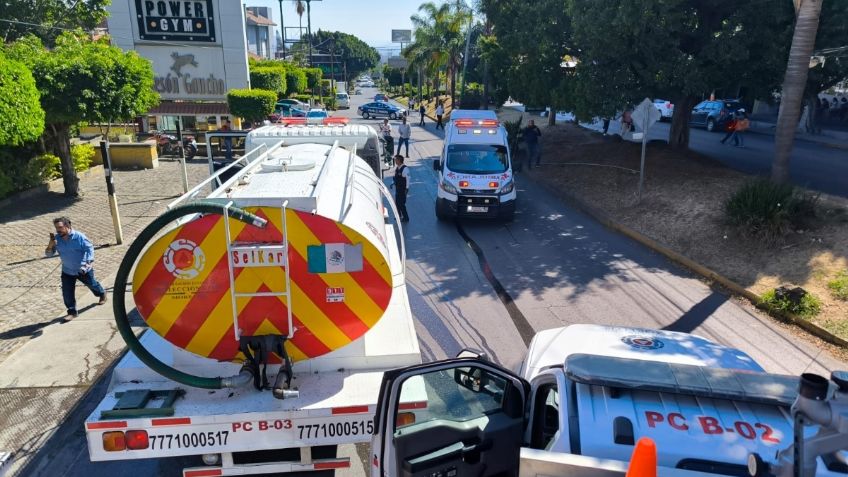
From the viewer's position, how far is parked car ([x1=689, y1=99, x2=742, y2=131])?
1104 inches

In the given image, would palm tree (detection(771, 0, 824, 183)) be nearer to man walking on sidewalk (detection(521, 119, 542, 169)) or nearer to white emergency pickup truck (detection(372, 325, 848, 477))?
man walking on sidewalk (detection(521, 119, 542, 169))

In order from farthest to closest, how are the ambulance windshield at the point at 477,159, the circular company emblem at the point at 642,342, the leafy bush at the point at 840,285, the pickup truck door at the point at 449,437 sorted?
the ambulance windshield at the point at 477,159
the leafy bush at the point at 840,285
the circular company emblem at the point at 642,342
the pickup truck door at the point at 449,437

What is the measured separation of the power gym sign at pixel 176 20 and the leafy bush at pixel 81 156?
458 inches

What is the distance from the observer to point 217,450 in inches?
162

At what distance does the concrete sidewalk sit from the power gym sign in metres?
16.1

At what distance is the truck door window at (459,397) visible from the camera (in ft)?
12.7

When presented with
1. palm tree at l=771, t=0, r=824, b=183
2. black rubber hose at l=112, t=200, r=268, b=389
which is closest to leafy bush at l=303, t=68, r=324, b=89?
palm tree at l=771, t=0, r=824, b=183

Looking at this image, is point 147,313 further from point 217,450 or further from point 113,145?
point 113,145

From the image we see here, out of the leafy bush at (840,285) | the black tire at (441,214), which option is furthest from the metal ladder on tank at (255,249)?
the black tire at (441,214)

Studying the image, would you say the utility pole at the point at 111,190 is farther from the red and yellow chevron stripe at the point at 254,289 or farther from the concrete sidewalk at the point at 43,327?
the red and yellow chevron stripe at the point at 254,289

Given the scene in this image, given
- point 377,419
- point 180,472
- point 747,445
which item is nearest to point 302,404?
point 377,419

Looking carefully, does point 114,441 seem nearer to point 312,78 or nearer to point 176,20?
point 176,20

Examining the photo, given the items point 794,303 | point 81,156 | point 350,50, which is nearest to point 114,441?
point 794,303

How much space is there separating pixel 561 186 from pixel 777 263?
798cm
